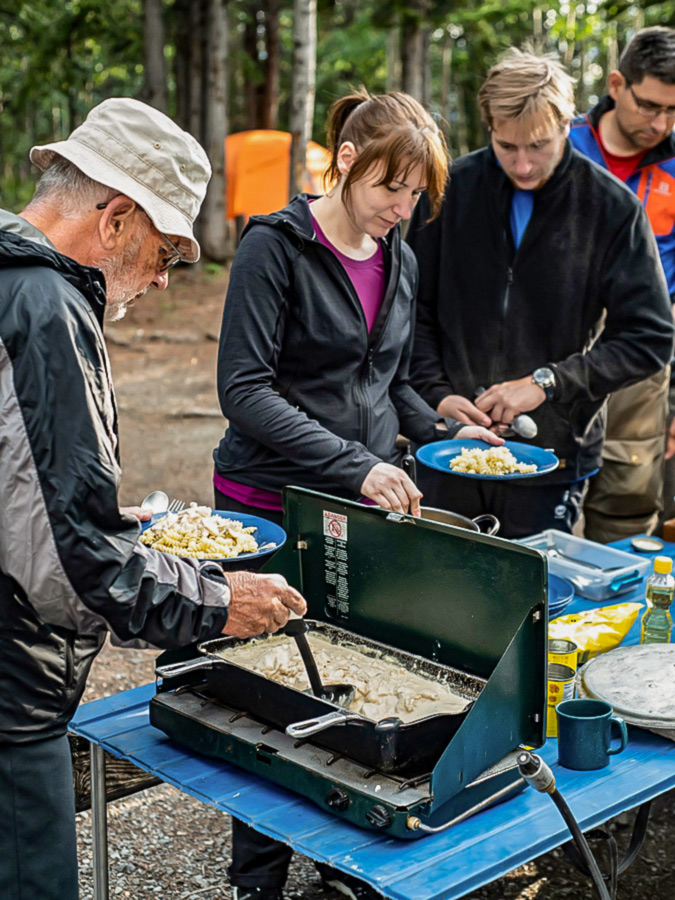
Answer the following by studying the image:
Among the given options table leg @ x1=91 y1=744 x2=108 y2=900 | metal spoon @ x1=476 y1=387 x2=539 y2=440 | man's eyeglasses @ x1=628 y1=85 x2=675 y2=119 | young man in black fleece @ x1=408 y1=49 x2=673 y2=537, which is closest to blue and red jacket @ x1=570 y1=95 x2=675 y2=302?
man's eyeglasses @ x1=628 y1=85 x2=675 y2=119

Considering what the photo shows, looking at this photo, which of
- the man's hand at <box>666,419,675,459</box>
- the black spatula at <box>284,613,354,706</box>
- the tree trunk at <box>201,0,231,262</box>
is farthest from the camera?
the tree trunk at <box>201,0,231,262</box>

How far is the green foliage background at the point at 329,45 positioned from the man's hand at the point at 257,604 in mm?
7862

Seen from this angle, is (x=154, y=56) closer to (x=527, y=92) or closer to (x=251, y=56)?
(x=251, y=56)

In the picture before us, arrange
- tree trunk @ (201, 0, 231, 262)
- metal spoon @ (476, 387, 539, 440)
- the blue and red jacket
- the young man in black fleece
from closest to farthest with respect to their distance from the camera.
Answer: metal spoon @ (476, 387, 539, 440) → the young man in black fleece → the blue and red jacket → tree trunk @ (201, 0, 231, 262)

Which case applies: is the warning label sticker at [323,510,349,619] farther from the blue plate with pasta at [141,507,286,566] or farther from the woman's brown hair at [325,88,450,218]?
the woman's brown hair at [325,88,450,218]

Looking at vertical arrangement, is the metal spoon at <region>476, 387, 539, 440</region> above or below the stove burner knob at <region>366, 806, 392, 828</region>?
above

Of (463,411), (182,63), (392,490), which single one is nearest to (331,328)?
(392,490)

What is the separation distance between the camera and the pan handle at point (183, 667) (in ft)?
7.02

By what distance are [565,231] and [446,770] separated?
7.23ft

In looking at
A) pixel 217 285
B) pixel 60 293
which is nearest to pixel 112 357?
pixel 217 285

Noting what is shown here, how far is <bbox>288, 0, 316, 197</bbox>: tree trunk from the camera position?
902 centimetres

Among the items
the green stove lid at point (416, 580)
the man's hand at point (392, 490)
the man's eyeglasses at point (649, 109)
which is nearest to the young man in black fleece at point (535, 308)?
the man's eyeglasses at point (649, 109)

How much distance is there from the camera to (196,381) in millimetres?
10617

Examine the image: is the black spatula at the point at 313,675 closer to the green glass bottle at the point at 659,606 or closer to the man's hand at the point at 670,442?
the green glass bottle at the point at 659,606
